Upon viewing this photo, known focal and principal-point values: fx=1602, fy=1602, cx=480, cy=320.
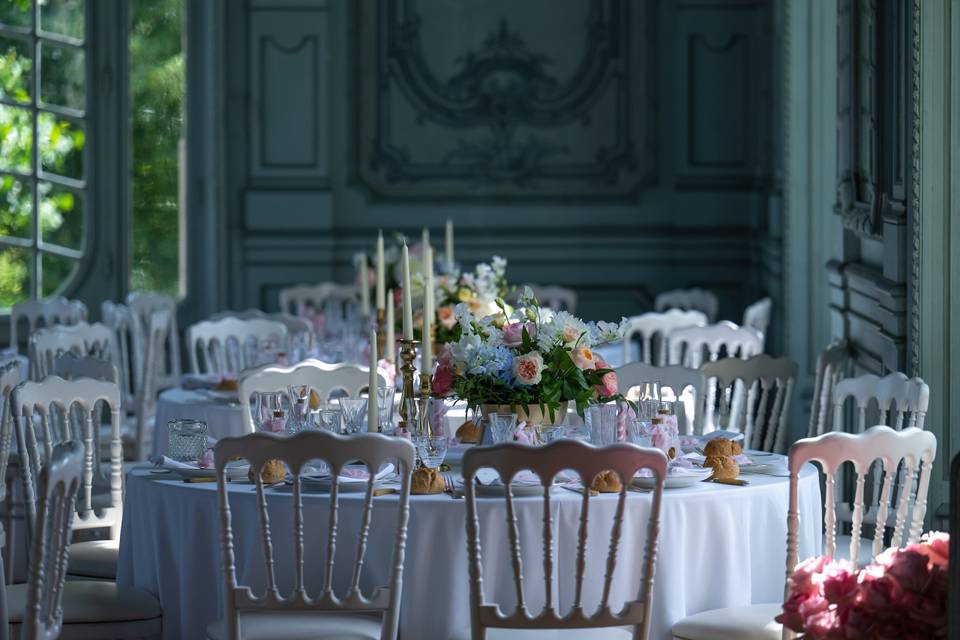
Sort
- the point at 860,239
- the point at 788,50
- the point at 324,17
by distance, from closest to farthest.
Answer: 1. the point at 860,239
2. the point at 788,50
3. the point at 324,17

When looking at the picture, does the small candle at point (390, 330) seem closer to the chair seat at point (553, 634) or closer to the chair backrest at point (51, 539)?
the chair seat at point (553, 634)

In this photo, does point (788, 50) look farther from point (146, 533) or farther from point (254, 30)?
point (146, 533)

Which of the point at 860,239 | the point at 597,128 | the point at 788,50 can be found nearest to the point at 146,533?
the point at 860,239

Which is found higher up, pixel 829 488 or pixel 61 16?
pixel 61 16

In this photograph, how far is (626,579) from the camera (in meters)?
3.42

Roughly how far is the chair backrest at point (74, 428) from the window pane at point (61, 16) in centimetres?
391

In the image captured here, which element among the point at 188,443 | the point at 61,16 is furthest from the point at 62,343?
the point at 61,16

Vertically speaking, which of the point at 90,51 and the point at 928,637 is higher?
the point at 90,51

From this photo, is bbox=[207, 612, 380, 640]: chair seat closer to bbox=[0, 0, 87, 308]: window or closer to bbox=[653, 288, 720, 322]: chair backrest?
bbox=[653, 288, 720, 322]: chair backrest

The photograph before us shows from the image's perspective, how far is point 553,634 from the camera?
3.29 m

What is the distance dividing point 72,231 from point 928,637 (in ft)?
19.9

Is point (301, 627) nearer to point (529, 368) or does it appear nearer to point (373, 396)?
point (373, 396)

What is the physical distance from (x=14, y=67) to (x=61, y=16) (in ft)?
1.13

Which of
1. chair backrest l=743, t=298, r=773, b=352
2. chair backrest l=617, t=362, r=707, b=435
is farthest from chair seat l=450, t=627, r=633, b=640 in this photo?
chair backrest l=743, t=298, r=773, b=352
